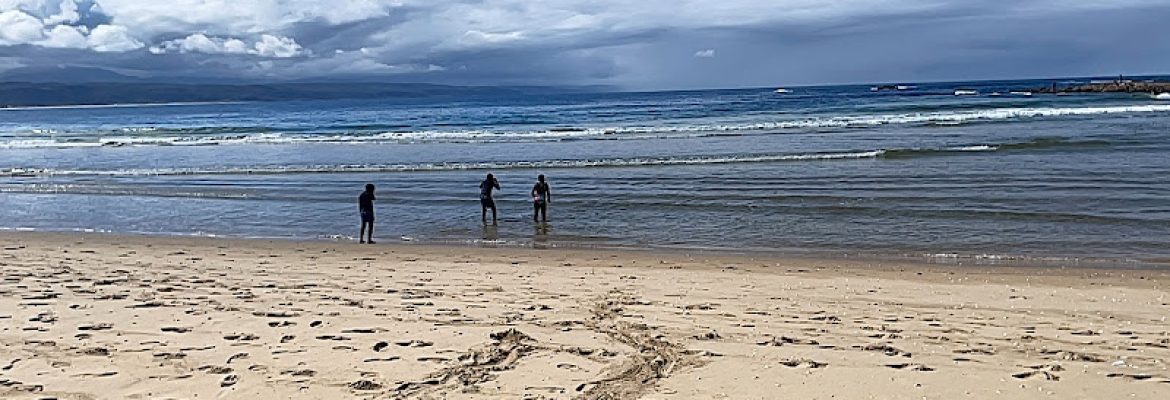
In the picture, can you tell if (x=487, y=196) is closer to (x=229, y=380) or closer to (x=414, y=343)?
(x=414, y=343)

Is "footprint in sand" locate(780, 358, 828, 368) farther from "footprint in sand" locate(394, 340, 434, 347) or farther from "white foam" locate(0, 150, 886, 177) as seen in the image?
"white foam" locate(0, 150, 886, 177)

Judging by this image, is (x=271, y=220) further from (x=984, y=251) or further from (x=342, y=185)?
(x=984, y=251)

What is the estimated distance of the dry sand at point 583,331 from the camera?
5895 mm

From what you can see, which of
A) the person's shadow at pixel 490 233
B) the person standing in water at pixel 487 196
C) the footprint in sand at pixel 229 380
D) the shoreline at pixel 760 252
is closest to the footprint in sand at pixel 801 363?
the footprint in sand at pixel 229 380

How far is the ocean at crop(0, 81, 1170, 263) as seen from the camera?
14.2 m

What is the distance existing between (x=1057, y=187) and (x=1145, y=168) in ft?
14.1

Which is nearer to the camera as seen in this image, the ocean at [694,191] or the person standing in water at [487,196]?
the ocean at [694,191]

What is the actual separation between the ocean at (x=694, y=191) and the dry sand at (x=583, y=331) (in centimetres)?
279

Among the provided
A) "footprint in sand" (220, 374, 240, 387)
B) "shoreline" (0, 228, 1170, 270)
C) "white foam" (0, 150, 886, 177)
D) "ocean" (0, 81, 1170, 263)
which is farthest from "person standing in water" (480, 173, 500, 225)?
"white foam" (0, 150, 886, 177)

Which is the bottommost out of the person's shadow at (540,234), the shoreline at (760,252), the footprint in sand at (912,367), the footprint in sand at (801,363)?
the person's shadow at (540,234)

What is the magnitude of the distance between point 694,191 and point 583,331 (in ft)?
43.5

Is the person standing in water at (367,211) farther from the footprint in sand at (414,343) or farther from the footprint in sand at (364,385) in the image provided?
the footprint in sand at (364,385)

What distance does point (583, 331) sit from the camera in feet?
24.4

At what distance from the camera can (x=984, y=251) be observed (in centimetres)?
1243
